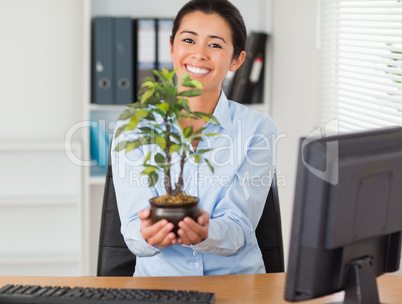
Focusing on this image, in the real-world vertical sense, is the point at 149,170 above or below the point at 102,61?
below

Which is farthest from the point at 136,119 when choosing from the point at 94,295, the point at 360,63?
the point at 360,63

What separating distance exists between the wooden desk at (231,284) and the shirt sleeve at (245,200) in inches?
4.1

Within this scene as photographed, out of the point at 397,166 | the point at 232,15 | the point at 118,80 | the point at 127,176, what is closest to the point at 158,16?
the point at 118,80

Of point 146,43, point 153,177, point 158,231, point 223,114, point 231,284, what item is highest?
point 146,43

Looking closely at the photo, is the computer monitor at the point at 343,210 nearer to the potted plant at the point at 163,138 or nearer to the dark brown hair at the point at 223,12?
the potted plant at the point at 163,138

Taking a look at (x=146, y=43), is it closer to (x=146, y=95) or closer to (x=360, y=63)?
(x=360, y=63)

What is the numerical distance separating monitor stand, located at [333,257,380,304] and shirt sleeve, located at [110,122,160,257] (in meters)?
0.57

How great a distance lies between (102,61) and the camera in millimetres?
3080

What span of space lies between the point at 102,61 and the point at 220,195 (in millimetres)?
1567

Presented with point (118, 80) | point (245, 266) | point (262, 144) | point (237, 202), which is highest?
point (118, 80)

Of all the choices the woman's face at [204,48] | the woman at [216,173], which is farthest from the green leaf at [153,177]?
the woman's face at [204,48]

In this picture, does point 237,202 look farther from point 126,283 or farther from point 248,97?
point 248,97

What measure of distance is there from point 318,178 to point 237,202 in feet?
2.15

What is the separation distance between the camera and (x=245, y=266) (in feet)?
5.62
